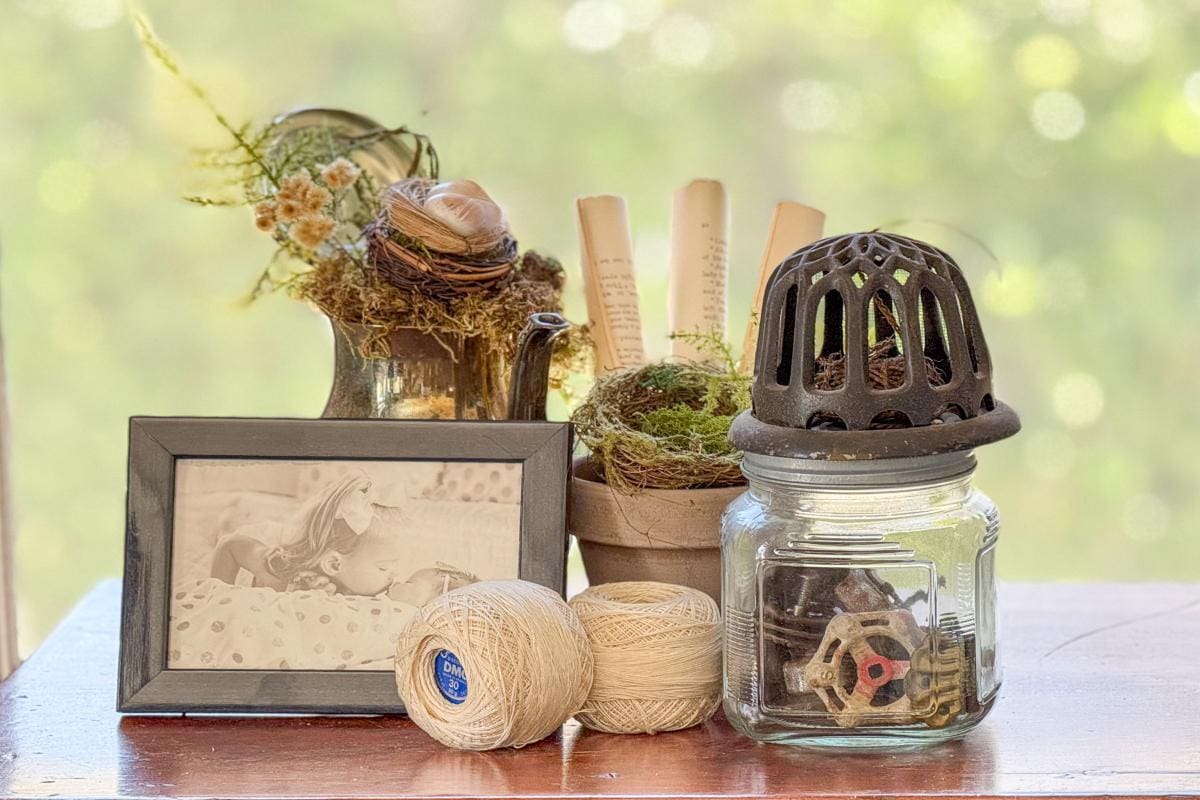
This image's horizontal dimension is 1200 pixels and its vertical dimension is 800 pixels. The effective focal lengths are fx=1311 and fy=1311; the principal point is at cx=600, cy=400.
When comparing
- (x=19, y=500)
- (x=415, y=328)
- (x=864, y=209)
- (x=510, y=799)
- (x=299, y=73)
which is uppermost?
(x=299, y=73)

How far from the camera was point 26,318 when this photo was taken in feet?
6.52

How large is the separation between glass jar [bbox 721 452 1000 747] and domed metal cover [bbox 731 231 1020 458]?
0.09ft

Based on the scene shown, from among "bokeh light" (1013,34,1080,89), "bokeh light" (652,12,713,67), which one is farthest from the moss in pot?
"bokeh light" (1013,34,1080,89)

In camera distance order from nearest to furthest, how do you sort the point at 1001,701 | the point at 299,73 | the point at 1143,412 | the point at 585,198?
1. the point at 1001,701
2. the point at 585,198
3. the point at 299,73
4. the point at 1143,412

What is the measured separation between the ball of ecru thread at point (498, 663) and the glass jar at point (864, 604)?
10 centimetres

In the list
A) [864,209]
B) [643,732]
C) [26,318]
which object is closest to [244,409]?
[26,318]

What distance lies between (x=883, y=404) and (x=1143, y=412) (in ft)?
4.91

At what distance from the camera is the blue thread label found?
75 cm

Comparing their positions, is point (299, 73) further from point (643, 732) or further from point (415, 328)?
point (643, 732)

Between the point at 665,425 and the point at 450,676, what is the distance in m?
0.25

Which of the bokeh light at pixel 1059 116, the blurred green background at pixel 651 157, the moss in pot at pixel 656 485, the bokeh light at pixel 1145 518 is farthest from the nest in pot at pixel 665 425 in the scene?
the bokeh light at pixel 1145 518

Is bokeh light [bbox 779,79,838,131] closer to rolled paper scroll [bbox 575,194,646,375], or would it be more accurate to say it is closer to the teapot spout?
rolled paper scroll [bbox 575,194,646,375]

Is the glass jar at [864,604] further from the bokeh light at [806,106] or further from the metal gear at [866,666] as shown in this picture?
the bokeh light at [806,106]

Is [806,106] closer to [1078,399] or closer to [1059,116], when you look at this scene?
[1059,116]
